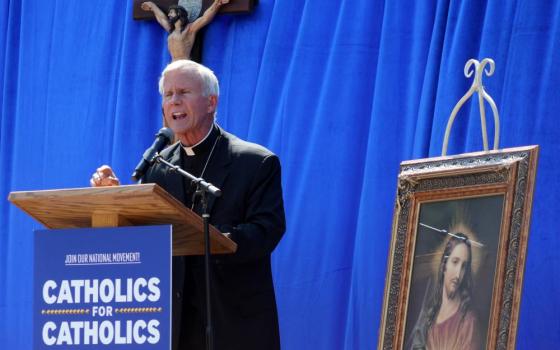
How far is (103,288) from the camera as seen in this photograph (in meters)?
2.68

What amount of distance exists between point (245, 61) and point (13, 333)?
1933 mm

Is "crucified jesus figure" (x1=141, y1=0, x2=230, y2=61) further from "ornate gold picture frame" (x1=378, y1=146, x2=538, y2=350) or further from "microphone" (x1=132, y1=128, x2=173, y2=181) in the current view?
"microphone" (x1=132, y1=128, x2=173, y2=181)

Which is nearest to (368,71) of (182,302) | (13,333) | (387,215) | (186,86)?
(387,215)

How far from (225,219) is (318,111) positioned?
1.26 m

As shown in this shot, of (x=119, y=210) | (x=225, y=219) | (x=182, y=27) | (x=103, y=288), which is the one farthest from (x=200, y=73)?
(x=182, y=27)

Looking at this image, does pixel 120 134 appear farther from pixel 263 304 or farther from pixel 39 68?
pixel 263 304

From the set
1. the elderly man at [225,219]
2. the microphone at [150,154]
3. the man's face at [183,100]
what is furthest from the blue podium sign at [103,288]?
the man's face at [183,100]

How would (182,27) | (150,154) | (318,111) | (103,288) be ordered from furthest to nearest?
(182,27)
(318,111)
(150,154)
(103,288)

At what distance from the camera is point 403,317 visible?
3.36 metres

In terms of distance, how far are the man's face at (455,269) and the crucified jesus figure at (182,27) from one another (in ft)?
6.54

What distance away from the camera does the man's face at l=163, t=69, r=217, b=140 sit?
336 centimetres

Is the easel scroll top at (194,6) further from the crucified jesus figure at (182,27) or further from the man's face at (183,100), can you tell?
the man's face at (183,100)

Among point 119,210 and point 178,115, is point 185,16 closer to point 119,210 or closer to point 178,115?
point 178,115

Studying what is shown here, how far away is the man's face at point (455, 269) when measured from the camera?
128 inches
